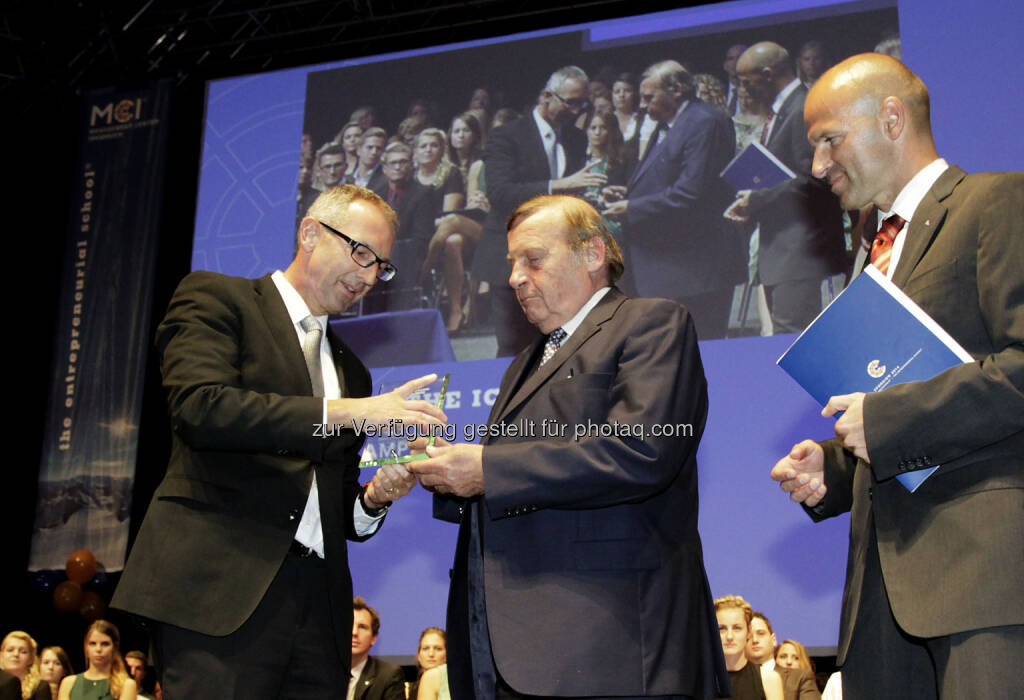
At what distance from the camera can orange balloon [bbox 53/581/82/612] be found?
676cm

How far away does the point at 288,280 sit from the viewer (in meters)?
2.86

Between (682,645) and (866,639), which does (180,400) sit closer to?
(682,645)

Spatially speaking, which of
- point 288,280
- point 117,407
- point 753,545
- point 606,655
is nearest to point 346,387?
point 288,280

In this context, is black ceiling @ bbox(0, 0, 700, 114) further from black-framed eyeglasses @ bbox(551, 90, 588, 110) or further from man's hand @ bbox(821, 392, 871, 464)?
man's hand @ bbox(821, 392, 871, 464)

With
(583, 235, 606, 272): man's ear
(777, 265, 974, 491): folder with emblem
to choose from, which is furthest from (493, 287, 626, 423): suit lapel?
(777, 265, 974, 491): folder with emblem

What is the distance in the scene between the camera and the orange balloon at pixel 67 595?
6.76 m

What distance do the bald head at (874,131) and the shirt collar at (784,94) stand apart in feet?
11.5

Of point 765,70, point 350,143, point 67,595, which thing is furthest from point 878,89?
point 67,595

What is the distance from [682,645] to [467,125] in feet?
16.2

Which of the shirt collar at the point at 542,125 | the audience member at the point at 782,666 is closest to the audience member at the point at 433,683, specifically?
the audience member at the point at 782,666

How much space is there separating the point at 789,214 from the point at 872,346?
150 inches

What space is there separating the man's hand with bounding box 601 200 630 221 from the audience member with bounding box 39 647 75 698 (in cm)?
508

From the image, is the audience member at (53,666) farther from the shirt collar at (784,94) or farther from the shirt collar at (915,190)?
the shirt collar at (915,190)

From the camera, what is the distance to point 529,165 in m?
6.13
